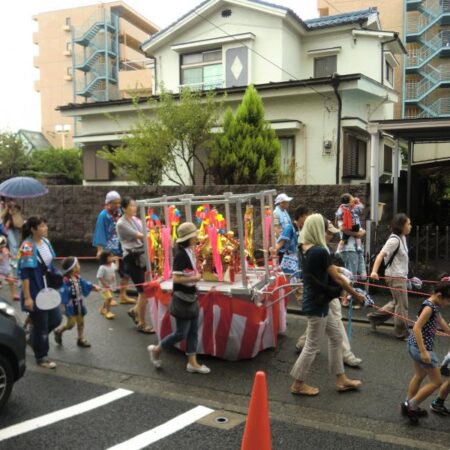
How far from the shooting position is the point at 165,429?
13.1 ft

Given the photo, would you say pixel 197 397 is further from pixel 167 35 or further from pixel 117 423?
pixel 167 35

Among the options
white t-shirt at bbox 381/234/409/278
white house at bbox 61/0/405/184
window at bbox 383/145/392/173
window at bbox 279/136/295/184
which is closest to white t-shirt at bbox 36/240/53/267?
white t-shirt at bbox 381/234/409/278

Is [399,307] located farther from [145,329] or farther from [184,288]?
[145,329]

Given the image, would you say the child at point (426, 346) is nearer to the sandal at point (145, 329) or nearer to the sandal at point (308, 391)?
the sandal at point (308, 391)

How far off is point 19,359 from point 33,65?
58.0 metres

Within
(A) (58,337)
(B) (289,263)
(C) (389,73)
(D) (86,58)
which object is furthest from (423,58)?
(A) (58,337)

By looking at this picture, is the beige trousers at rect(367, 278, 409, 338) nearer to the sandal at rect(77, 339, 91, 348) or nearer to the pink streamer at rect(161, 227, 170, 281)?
the pink streamer at rect(161, 227, 170, 281)

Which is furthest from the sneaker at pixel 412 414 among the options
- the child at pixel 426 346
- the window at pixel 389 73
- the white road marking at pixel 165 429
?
the window at pixel 389 73

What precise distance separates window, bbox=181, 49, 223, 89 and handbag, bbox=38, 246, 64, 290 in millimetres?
14834

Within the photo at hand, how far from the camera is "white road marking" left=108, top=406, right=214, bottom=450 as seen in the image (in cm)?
373

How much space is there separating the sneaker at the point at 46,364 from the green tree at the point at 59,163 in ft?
77.2

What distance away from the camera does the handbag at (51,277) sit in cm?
533

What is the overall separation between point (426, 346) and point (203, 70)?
56.9ft

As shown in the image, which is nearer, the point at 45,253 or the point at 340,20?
the point at 45,253
